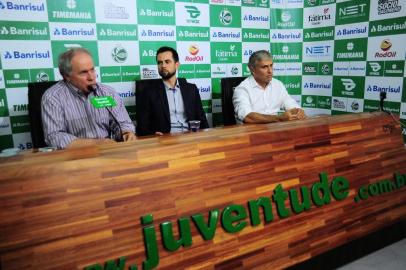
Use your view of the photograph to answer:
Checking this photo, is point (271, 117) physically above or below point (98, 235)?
above

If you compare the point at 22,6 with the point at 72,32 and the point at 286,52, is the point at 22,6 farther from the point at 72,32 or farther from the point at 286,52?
the point at 286,52

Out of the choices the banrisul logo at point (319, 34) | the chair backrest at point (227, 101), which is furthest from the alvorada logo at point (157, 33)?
the banrisul logo at point (319, 34)

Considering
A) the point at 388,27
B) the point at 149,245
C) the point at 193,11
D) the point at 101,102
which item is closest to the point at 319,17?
the point at 388,27

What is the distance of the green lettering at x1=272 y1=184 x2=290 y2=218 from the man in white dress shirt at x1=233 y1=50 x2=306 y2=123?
1.01 metres

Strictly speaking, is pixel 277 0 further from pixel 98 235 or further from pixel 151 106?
pixel 98 235

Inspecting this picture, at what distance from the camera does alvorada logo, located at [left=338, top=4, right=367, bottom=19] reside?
3.49 m

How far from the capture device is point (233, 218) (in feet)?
4.72

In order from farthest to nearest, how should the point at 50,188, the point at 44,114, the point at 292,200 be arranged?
the point at 44,114, the point at 292,200, the point at 50,188

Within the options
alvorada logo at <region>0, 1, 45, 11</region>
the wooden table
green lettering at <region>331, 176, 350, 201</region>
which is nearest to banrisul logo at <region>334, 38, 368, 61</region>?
the wooden table

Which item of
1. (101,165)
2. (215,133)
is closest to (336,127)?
(215,133)

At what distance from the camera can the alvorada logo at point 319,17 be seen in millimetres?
3852

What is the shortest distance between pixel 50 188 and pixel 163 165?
41 centimetres

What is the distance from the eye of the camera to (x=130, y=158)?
50.3 inches

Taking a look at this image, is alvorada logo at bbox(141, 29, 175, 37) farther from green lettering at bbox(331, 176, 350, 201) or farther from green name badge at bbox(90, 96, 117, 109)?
green lettering at bbox(331, 176, 350, 201)
